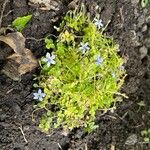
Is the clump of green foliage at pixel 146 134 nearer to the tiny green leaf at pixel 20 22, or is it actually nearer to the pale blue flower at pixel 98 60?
the pale blue flower at pixel 98 60

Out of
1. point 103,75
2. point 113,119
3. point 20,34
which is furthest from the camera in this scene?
point 113,119

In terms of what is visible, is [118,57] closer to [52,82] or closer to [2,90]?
[52,82]

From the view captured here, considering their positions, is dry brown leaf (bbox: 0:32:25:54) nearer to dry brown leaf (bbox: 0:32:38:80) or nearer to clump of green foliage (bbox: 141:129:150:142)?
dry brown leaf (bbox: 0:32:38:80)

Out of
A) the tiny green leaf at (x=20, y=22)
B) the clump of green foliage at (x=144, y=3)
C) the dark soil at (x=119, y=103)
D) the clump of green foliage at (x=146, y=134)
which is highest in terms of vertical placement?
the clump of green foliage at (x=144, y=3)

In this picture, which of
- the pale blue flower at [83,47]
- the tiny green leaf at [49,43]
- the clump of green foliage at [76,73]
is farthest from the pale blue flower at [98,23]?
the tiny green leaf at [49,43]

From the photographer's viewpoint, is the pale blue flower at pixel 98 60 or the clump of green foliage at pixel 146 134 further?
the clump of green foliage at pixel 146 134

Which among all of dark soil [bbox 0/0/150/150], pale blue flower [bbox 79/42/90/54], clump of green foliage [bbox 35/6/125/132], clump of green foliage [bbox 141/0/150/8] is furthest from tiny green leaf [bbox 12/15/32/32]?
clump of green foliage [bbox 141/0/150/8]

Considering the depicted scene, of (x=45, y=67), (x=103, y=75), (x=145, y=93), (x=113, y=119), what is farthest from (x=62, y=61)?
(x=145, y=93)
